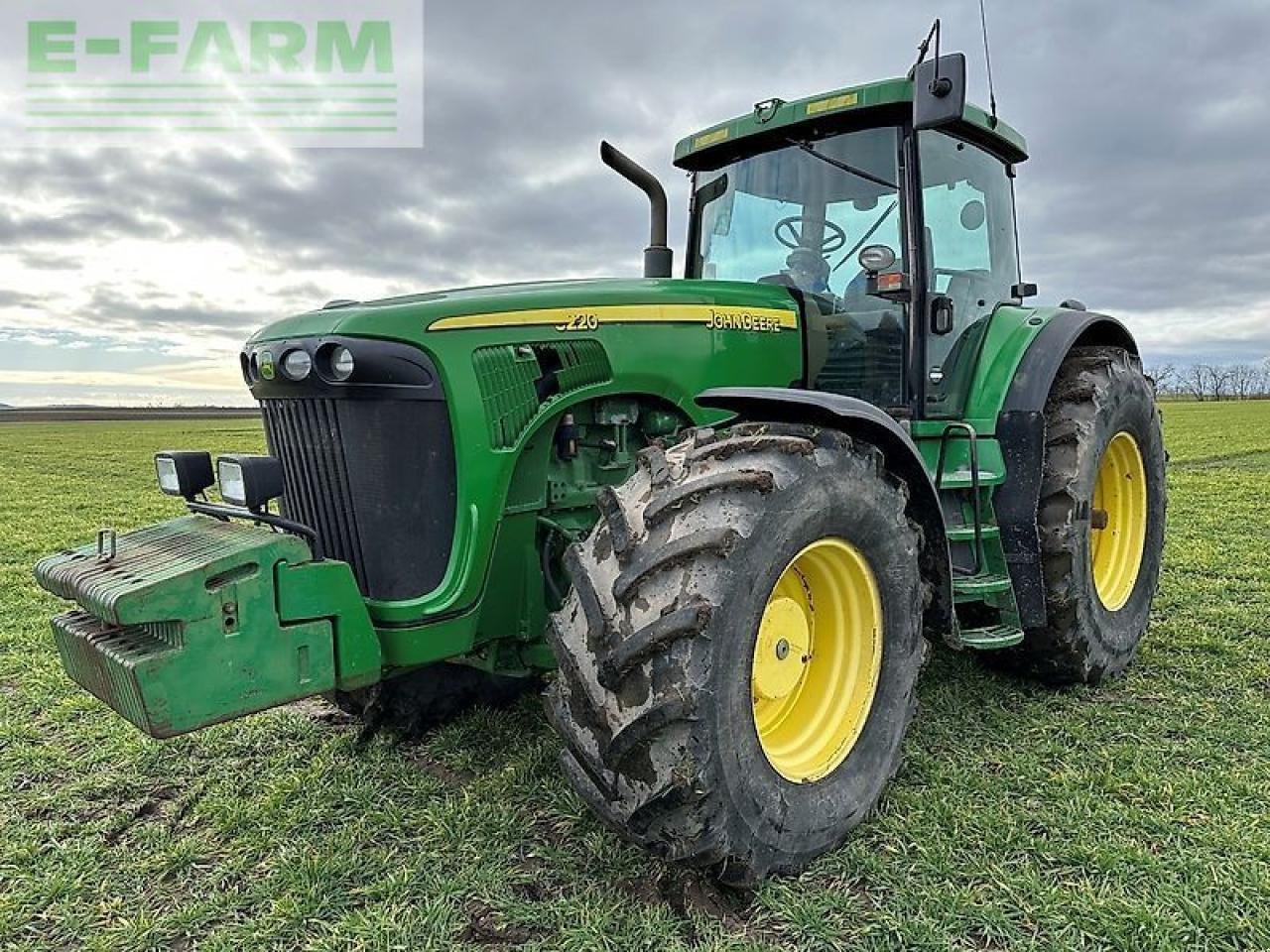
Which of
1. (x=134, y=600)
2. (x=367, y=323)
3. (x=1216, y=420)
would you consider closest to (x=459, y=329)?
(x=367, y=323)

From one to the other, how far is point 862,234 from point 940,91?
74 centimetres

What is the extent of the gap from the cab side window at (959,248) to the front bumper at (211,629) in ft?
8.55

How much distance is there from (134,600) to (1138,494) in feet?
15.2

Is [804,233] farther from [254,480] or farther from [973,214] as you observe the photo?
[254,480]

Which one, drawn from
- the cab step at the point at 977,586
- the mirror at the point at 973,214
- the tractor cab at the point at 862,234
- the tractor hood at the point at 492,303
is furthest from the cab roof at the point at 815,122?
the cab step at the point at 977,586

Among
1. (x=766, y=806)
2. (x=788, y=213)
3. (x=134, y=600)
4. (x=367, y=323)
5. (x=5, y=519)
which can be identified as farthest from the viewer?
(x=5, y=519)

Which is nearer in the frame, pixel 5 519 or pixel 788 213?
pixel 788 213

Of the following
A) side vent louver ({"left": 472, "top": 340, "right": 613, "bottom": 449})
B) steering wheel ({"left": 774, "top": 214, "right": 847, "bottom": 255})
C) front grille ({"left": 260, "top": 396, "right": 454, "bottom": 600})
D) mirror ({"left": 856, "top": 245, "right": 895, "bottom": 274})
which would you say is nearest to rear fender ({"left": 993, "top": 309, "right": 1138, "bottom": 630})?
mirror ({"left": 856, "top": 245, "right": 895, "bottom": 274})

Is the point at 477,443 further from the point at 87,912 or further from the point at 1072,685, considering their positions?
the point at 1072,685

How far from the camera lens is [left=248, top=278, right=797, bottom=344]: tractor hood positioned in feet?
9.39

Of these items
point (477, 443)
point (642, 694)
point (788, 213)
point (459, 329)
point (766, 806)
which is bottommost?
point (766, 806)

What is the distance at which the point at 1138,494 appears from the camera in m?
4.95

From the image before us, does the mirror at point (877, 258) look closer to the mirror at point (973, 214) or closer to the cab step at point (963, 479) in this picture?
the mirror at point (973, 214)

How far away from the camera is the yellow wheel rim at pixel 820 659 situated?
9.64 ft
